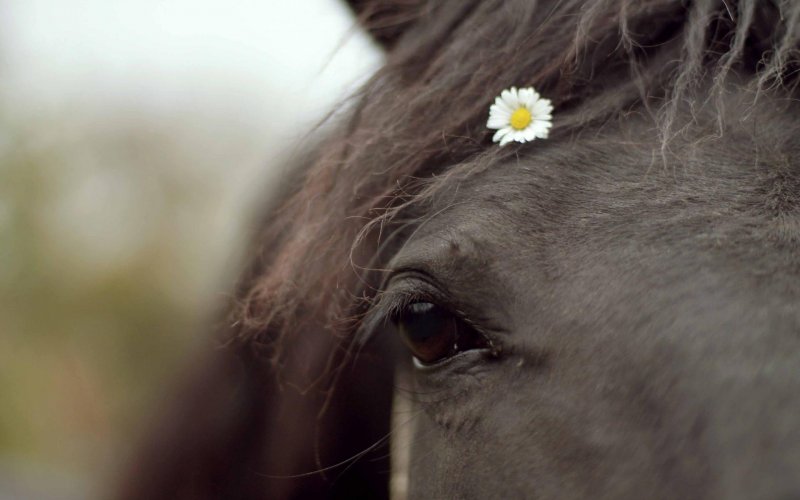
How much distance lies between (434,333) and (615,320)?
0.37 m

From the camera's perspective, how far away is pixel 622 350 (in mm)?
1008

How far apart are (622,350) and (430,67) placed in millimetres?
822

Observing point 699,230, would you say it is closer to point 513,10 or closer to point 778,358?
point 778,358

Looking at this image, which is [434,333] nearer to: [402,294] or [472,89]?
[402,294]

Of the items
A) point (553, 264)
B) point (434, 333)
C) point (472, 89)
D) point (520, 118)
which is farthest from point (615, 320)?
point (472, 89)

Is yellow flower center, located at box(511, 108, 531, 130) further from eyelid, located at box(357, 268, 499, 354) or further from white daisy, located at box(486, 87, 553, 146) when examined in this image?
eyelid, located at box(357, 268, 499, 354)

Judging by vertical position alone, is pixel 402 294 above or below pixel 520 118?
below

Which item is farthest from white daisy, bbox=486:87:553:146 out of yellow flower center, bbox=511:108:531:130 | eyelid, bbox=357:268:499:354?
eyelid, bbox=357:268:499:354

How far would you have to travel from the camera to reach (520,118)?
4.39 ft

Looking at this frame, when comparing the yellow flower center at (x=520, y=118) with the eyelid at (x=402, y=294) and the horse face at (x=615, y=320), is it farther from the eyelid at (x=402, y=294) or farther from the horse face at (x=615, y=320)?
the eyelid at (x=402, y=294)

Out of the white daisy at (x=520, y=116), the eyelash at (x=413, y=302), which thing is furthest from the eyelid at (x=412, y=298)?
the white daisy at (x=520, y=116)

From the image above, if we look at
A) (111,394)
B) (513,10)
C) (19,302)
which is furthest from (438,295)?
(19,302)

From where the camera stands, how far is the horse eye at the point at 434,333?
4.13ft

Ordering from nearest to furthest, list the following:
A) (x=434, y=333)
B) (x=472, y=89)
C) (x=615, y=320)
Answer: (x=615, y=320), (x=434, y=333), (x=472, y=89)
